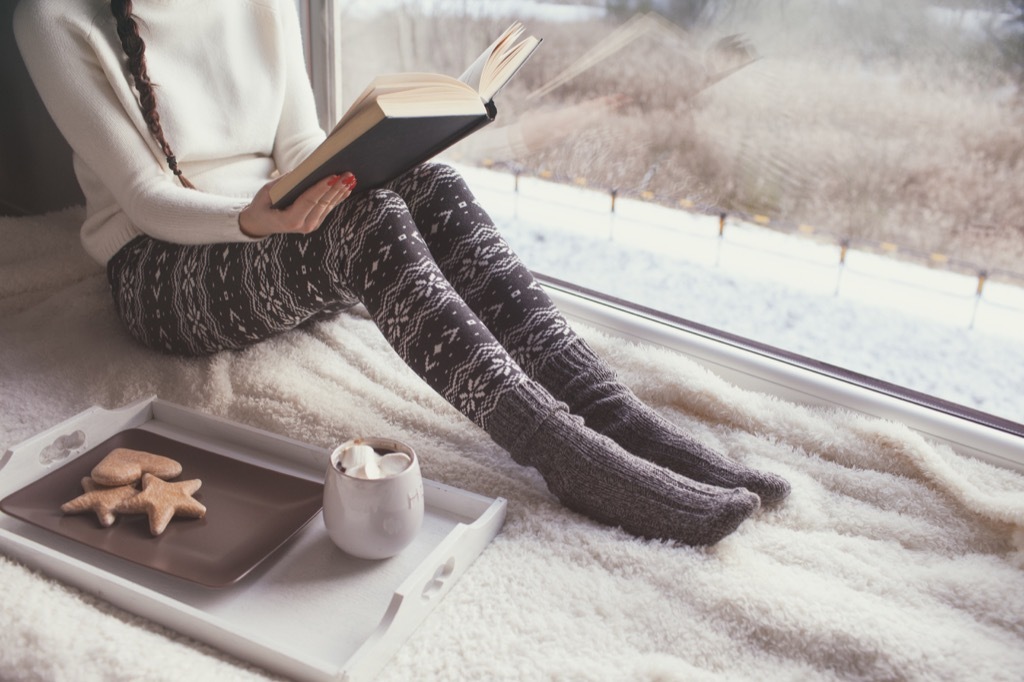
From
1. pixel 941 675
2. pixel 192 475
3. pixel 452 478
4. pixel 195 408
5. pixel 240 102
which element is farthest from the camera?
pixel 240 102

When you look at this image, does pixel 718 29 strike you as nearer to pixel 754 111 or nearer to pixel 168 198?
pixel 754 111

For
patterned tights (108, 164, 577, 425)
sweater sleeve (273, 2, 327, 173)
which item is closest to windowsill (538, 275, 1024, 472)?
patterned tights (108, 164, 577, 425)

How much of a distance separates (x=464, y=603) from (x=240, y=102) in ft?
2.75

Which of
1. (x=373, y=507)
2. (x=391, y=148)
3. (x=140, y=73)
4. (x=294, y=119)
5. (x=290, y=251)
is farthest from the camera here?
(x=294, y=119)

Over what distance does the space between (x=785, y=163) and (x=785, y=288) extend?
0.76ft

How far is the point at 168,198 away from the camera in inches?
44.6

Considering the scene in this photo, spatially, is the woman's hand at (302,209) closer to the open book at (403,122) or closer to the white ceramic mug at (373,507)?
the open book at (403,122)

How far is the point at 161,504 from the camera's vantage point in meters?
0.90

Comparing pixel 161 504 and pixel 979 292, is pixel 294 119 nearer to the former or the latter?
pixel 161 504

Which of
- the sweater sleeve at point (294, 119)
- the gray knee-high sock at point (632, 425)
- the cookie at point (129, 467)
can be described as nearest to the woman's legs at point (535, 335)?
the gray knee-high sock at point (632, 425)

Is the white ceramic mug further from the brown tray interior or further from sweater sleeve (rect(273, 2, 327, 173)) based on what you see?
sweater sleeve (rect(273, 2, 327, 173))

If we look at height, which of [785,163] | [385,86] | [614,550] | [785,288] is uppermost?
[385,86]

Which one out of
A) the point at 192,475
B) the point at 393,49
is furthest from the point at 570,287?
the point at 192,475

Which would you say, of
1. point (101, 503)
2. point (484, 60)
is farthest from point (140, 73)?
point (101, 503)
